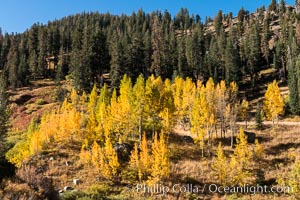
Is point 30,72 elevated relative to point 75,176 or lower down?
elevated

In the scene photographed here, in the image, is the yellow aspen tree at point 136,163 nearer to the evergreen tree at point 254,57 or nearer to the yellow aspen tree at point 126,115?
the yellow aspen tree at point 126,115

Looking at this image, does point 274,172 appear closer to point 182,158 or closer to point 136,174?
point 182,158

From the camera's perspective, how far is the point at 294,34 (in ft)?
340

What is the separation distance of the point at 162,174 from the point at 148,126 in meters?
19.7

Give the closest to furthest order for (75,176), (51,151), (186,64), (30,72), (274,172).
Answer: (75,176), (274,172), (51,151), (186,64), (30,72)

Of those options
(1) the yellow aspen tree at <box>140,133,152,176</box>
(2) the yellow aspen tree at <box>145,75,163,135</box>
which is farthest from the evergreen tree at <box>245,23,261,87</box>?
(1) the yellow aspen tree at <box>140,133,152,176</box>

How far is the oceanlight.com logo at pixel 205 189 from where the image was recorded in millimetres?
31953

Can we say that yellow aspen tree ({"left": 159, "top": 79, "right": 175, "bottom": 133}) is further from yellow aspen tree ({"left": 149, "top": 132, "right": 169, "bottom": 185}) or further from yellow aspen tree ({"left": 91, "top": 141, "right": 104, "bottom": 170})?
yellow aspen tree ({"left": 91, "top": 141, "right": 104, "bottom": 170})

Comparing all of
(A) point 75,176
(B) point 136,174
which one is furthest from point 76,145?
(B) point 136,174

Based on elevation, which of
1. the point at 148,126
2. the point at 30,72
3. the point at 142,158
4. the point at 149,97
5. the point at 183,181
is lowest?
the point at 183,181

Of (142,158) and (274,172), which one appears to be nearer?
(142,158)

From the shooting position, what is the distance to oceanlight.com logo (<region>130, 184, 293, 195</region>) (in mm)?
31953

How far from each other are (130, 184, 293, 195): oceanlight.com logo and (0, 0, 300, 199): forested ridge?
40 centimetres

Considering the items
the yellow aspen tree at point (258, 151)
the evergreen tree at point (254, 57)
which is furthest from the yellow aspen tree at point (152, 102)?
the evergreen tree at point (254, 57)
